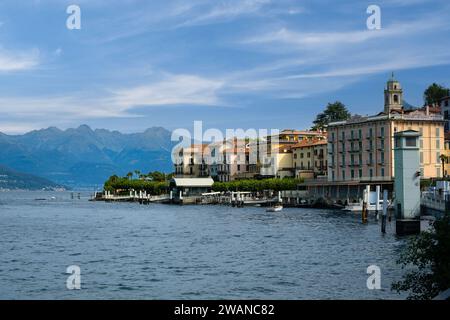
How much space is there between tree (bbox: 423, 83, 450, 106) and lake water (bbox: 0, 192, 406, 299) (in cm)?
9799

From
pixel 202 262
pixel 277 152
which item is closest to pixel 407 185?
pixel 202 262

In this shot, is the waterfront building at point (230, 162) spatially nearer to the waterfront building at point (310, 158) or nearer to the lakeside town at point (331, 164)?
the lakeside town at point (331, 164)

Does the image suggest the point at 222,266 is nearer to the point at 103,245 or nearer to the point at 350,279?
the point at 350,279

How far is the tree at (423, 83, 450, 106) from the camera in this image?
16050 cm

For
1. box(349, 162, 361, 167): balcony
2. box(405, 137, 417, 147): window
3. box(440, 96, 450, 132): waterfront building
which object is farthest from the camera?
box(440, 96, 450, 132): waterfront building

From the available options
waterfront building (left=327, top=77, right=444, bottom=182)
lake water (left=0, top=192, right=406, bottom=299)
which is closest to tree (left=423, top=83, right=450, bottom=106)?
waterfront building (left=327, top=77, right=444, bottom=182)

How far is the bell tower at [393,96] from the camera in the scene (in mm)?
138000

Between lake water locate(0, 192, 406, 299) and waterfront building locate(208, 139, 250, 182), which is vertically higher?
waterfront building locate(208, 139, 250, 182)

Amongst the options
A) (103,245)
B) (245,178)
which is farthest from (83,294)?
(245,178)

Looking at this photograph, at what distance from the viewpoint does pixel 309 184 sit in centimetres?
13375

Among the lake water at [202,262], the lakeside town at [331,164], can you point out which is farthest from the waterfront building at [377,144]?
the lake water at [202,262]

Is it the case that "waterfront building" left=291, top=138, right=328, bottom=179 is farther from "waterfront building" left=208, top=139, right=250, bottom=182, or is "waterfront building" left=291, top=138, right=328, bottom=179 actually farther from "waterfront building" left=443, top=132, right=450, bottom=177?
"waterfront building" left=443, top=132, right=450, bottom=177

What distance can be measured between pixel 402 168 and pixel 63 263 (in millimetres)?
29637

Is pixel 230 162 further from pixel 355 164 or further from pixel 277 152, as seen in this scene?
pixel 355 164
